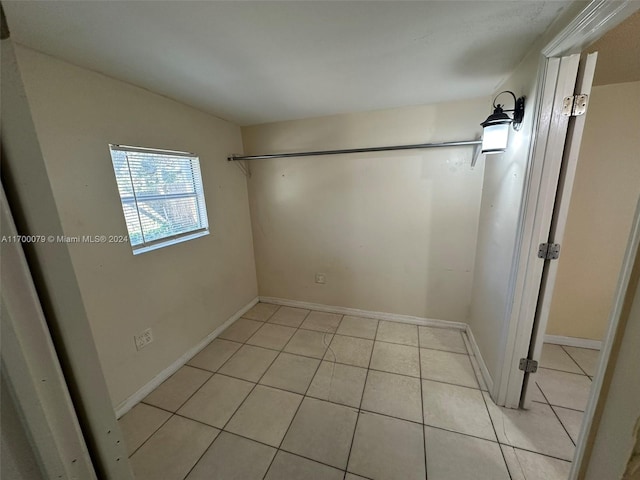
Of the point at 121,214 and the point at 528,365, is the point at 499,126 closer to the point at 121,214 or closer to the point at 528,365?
the point at 528,365

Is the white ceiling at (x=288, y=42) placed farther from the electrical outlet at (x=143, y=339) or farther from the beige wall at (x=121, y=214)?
A: the electrical outlet at (x=143, y=339)

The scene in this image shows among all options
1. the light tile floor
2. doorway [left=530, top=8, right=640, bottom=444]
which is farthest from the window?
doorway [left=530, top=8, right=640, bottom=444]

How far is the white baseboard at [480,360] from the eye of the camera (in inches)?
67.1

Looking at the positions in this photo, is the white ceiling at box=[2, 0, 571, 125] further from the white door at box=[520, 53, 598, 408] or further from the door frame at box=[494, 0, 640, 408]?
the white door at box=[520, 53, 598, 408]

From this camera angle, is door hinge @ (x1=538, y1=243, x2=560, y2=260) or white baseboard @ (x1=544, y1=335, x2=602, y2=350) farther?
white baseboard @ (x1=544, y1=335, x2=602, y2=350)

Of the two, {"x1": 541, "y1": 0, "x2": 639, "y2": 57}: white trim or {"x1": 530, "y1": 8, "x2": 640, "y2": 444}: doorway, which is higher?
{"x1": 541, "y1": 0, "x2": 639, "y2": 57}: white trim

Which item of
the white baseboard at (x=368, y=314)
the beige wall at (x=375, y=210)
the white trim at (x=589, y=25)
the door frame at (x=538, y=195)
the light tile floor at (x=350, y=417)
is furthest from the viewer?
the white baseboard at (x=368, y=314)

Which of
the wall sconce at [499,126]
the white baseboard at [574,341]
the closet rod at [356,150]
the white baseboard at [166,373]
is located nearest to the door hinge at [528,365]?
the white baseboard at [574,341]

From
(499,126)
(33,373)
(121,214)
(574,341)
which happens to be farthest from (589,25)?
(121,214)

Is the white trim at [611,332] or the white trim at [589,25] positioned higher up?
the white trim at [589,25]

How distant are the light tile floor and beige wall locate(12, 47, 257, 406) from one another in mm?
348

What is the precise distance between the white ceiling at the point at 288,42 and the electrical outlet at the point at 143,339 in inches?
66.7

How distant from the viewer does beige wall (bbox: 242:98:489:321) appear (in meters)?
2.16

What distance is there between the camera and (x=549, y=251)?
4.35ft
